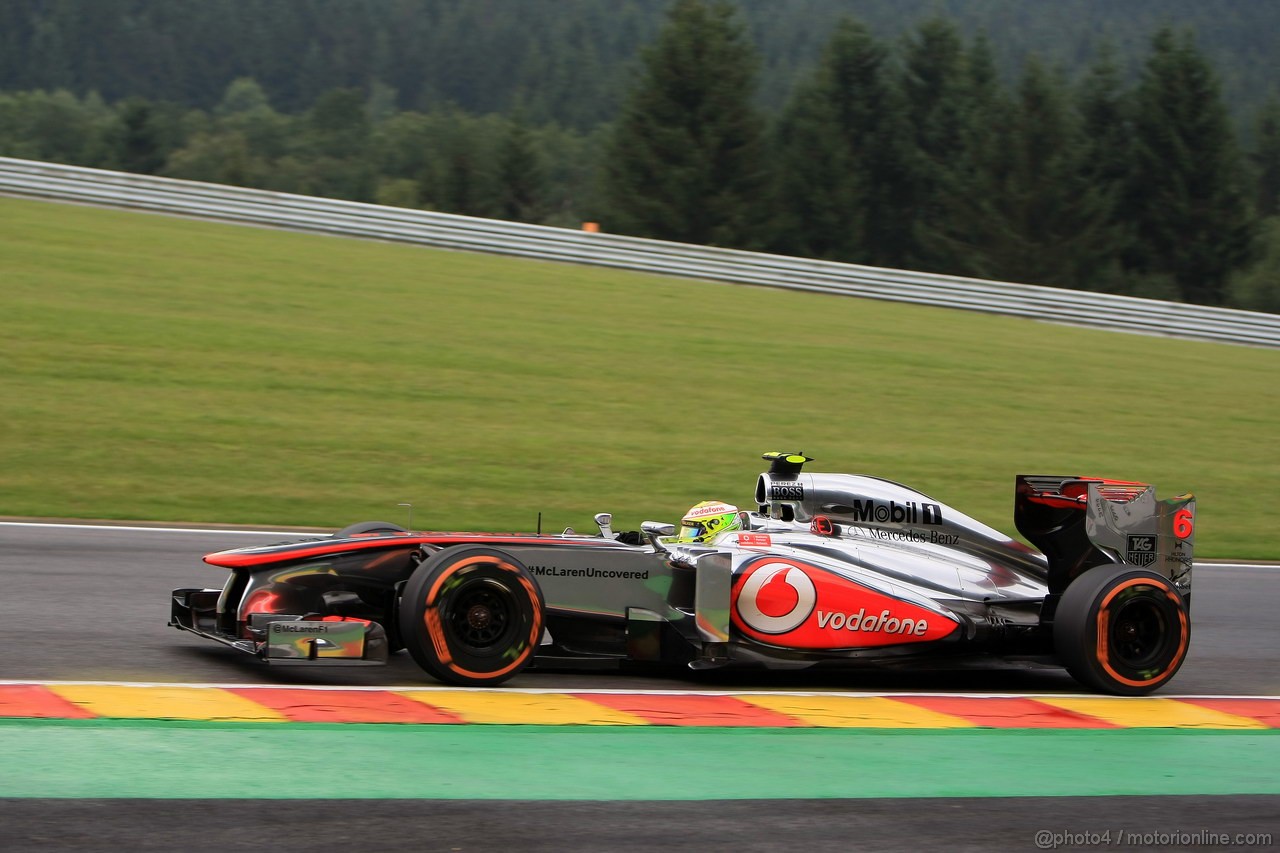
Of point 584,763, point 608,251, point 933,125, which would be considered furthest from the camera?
point 933,125

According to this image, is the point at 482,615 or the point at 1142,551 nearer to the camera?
the point at 482,615

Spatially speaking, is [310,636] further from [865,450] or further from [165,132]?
[165,132]

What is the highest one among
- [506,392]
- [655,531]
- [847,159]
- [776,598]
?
[847,159]

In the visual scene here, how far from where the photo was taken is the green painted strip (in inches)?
206

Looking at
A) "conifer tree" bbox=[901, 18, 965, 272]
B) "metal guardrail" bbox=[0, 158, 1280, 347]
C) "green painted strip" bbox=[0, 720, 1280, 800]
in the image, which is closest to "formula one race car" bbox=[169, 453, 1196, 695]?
"green painted strip" bbox=[0, 720, 1280, 800]

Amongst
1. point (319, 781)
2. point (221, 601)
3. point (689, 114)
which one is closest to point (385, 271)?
point (221, 601)

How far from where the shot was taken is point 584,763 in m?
5.82

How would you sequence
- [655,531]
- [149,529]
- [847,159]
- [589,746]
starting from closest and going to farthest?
[589,746] → [655,531] → [149,529] → [847,159]

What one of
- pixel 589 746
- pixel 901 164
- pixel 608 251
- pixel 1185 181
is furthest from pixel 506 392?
pixel 901 164

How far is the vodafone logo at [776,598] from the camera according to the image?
7.34 metres

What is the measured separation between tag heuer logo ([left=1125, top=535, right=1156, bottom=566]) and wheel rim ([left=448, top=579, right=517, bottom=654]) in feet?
11.5

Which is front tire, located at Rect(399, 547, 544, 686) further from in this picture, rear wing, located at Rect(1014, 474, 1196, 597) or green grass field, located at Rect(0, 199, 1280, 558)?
green grass field, located at Rect(0, 199, 1280, 558)

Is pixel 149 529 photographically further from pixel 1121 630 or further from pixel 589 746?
pixel 1121 630

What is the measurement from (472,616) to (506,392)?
34.3ft
